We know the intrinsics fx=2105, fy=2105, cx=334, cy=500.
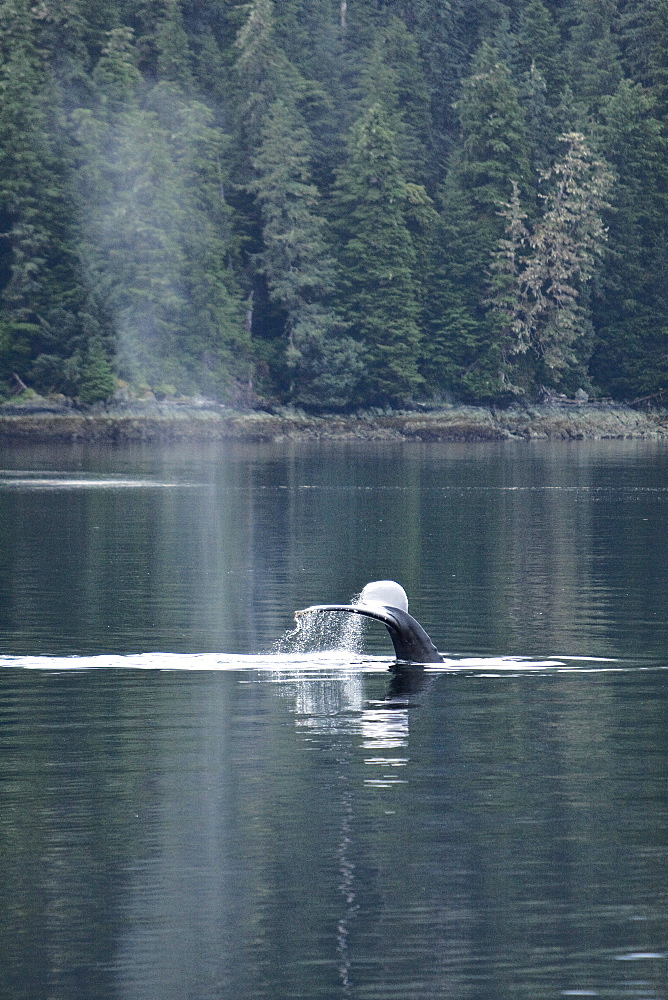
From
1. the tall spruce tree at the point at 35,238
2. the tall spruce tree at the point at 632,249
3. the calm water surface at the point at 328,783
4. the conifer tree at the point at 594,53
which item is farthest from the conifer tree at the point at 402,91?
the calm water surface at the point at 328,783

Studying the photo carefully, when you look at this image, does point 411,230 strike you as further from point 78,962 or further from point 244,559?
point 78,962

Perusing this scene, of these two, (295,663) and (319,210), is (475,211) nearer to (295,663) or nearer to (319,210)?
(319,210)

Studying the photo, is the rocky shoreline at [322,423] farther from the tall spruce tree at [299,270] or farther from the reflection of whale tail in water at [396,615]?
the reflection of whale tail in water at [396,615]

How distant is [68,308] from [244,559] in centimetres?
9159

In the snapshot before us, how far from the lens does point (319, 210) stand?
160 m

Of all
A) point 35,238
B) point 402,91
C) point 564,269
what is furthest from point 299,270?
point 402,91

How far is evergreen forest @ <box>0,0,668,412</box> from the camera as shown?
469ft

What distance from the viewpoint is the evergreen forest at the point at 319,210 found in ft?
469

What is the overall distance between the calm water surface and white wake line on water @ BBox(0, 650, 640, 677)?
3.5 inches

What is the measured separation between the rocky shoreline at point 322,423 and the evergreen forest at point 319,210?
150 cm

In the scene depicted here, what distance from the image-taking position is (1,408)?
135750 millimetres

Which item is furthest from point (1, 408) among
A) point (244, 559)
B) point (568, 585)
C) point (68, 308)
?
point (568, 585)

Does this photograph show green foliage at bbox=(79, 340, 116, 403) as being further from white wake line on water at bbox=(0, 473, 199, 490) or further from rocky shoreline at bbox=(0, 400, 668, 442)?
white wake line on water at bbox=(0, 473, 199, 490)

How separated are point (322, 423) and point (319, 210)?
17.9 m
